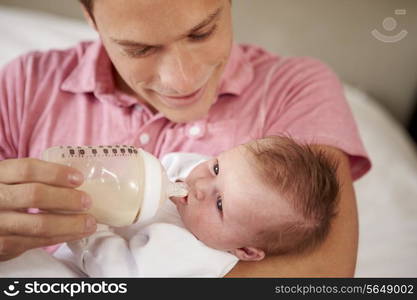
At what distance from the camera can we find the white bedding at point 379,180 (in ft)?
2.62

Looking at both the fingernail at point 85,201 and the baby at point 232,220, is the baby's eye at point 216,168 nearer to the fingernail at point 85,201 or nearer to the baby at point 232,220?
the baby at point 232,220

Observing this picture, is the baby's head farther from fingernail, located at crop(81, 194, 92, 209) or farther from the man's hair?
fingernail, located at crop(81, 194, 92, 209)

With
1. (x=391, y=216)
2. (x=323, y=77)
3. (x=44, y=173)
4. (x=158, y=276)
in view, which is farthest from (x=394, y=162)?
(x=44, y=173)

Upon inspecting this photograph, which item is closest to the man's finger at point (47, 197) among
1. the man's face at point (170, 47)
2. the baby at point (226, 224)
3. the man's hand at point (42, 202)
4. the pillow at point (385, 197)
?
the man's hand at point (42, 202)

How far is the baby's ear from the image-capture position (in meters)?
0.63

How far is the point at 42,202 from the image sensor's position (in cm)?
53

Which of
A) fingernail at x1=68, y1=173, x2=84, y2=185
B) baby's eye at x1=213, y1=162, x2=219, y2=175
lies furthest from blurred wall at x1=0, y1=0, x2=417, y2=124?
fingernail at x1=68, y1=173, x2=84, y2=185

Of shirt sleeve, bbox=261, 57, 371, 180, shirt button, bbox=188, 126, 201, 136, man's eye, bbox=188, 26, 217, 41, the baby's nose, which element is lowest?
the baby's nose

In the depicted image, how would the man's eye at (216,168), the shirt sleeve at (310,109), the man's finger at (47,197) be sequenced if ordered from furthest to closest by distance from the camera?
the shirt sleeve at (310,109), the man's eye at (216,168), the man's finger at (47,197)

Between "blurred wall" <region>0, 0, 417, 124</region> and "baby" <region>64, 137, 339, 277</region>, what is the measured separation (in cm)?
27

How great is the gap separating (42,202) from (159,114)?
26cm

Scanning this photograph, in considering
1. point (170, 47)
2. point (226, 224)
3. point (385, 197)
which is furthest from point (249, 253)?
point (385, 197)

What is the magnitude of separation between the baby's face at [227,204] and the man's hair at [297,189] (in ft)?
0.04

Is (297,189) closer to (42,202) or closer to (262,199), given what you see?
(262,199)
